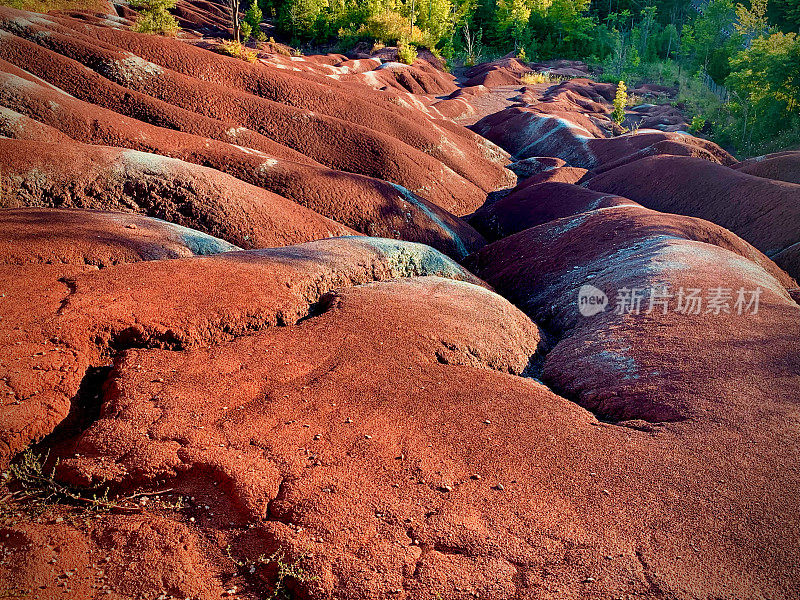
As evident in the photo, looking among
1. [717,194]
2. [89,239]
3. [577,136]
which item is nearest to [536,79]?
[577,136]

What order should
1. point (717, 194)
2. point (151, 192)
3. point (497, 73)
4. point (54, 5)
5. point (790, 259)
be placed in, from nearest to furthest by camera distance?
point (151, 192) < point (790, 259) < point (717, 194) < point (54, 5) < point (497, 73)

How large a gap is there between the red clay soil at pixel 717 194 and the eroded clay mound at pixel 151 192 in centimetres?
918

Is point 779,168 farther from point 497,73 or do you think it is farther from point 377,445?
point 497,73

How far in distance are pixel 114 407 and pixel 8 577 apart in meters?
1.39

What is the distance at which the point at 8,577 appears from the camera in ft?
7.95

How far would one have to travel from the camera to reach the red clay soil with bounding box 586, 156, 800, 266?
11969 mm

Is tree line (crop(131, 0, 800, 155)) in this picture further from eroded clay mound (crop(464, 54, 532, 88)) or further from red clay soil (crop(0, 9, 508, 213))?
red clay soil (crop(0, 9, 508, 213))

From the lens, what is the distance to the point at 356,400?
413 cm

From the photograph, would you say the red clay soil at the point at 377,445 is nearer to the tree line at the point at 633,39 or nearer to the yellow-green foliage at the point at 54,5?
the tree line at the point at 633,39

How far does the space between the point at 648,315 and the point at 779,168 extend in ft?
41.1

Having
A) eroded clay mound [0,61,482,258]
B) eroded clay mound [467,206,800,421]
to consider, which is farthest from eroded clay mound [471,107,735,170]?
eroded clay mound [467,206,800,421]

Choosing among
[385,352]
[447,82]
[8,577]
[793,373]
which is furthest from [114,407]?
[447,82]

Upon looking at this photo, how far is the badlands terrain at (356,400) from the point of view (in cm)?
280

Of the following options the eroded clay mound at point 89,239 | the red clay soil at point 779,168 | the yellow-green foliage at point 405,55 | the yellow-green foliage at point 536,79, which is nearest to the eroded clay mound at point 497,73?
the yellow-green foliage at point 536,79
